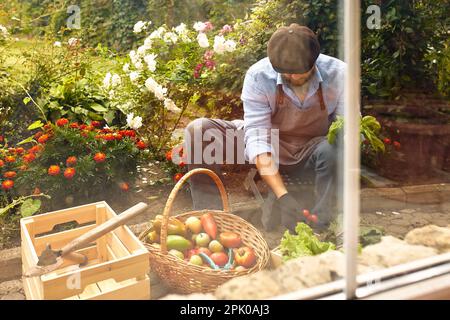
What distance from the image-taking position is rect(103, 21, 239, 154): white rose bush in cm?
257

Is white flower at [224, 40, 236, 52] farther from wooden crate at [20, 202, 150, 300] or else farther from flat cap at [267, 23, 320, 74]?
wooden crate at [20, 202, 150, 300]

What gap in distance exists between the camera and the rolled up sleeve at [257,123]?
2.15 m

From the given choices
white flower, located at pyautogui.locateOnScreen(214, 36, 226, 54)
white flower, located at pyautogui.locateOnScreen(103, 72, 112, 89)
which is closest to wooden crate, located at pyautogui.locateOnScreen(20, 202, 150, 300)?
white flower, located at pyautogui.locateOnScreen(103, 72, 112, 89)

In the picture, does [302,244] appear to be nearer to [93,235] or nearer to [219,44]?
[93,235]

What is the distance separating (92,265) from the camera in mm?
1458

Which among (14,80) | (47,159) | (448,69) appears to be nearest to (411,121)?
(448,69)

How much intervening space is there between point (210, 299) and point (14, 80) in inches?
68.6

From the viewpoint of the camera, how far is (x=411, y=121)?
2.56 meters

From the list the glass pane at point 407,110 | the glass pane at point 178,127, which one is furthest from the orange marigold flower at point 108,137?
the glass pane at point 407,110

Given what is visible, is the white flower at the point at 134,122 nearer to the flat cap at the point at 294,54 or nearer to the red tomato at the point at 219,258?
the flat cap at the point at 294,54

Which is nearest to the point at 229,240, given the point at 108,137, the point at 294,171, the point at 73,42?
the point at 294,171

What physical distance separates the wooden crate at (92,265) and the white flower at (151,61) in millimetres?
1105
